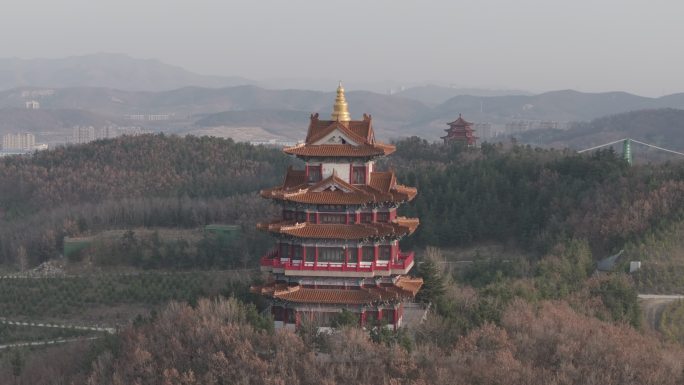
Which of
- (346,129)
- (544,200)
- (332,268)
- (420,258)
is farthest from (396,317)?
(544,200)

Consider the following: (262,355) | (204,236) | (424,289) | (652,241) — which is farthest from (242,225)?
(262,355)

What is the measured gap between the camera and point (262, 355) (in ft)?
88.9

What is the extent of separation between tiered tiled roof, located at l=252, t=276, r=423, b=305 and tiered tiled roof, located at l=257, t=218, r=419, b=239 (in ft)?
5.25

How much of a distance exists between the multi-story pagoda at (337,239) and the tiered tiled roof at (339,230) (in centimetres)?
3

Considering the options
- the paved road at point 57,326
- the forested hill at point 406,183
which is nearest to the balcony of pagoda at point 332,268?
the paved road at point 57,326

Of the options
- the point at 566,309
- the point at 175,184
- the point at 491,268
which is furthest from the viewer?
the point at 175,184

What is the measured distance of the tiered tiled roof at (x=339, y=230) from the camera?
29.6 m

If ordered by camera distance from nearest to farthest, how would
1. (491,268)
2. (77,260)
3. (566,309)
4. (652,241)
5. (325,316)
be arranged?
(325,316), (566,309), (652,241), (491,268), (77,260)

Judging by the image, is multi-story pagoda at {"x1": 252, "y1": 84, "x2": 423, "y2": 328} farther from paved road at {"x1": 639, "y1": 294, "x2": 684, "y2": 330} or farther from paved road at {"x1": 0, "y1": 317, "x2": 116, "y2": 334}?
paved road at {"x1": 0, "y1": 317, "x2": 116, "y2": 334}

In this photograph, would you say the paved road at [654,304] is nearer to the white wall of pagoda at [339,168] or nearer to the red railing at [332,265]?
the red railing at [332,265]

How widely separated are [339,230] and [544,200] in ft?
109

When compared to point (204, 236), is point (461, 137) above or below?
above

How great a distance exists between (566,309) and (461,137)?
180 ft

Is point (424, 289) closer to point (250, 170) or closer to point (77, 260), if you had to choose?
point (77, 260)
